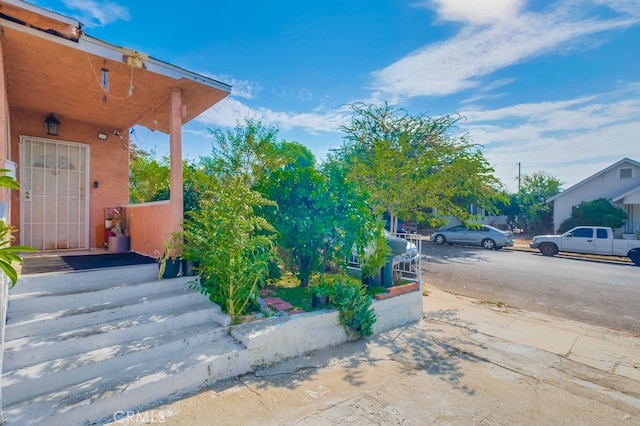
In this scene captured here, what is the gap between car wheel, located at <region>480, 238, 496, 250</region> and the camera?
689 inches

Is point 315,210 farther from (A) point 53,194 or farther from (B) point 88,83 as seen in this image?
(A) point 53,194

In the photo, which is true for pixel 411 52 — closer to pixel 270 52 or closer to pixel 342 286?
pixel 270 52

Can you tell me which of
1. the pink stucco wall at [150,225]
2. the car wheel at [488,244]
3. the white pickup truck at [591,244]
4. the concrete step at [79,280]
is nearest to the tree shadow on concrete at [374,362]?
the concrete step at [79,280]

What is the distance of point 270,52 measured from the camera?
8906mm

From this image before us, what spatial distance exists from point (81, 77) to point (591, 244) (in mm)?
19692

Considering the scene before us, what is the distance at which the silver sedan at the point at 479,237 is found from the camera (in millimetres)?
17422

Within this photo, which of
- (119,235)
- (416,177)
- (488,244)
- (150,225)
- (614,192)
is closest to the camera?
(150,225)

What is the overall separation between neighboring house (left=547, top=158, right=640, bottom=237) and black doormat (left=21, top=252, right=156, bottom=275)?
83.4 feet

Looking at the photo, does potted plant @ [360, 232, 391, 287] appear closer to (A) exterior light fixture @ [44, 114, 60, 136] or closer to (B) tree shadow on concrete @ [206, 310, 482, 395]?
(B) tree shadow on concrete @ [206, 310, 482, 395]

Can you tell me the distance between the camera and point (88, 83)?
517cm

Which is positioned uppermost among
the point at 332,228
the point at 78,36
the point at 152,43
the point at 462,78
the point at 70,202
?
the point at 462,78

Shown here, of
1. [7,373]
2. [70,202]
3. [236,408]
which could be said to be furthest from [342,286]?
[70,202]

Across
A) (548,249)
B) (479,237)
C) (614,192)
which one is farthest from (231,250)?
(614,192)

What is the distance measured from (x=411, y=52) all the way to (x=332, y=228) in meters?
6.68
